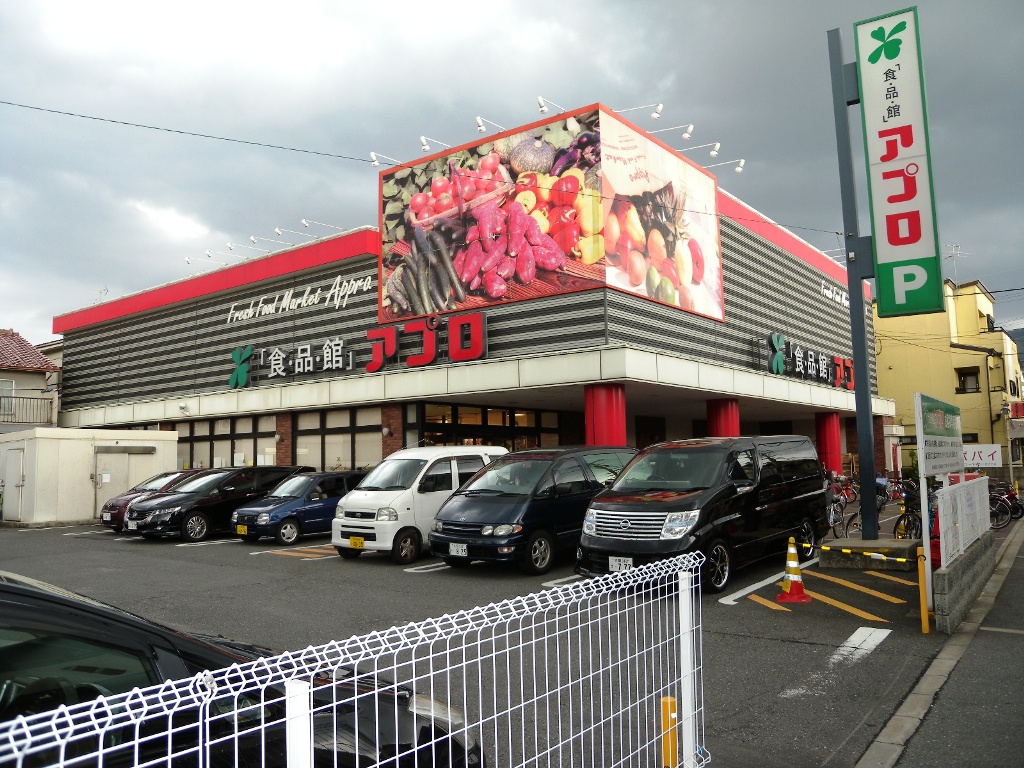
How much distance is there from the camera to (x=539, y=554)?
11703 mm

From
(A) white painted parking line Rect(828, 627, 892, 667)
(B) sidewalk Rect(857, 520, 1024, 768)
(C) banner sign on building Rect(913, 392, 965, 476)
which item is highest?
(C) banner sign on building Rect(913, 392, 965, 476)

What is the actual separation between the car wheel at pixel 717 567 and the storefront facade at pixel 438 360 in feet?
33.2

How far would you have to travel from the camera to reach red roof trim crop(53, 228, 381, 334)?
25828mm

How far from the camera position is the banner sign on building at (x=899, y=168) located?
10.9 metres

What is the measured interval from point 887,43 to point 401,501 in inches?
403

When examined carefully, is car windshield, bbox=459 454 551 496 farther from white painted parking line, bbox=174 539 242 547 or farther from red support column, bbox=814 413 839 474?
red support column, bbox=814 413 839 474

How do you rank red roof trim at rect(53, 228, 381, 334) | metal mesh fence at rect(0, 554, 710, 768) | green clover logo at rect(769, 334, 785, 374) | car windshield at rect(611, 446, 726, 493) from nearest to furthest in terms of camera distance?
metal mesh fence at rect(0, 554, 710, 768), car windshield at rect(611, 446, 726, 493), red roof trim at rect(53, 228, 381, 334), green clover logo at rect(769, 334, 785, 374)

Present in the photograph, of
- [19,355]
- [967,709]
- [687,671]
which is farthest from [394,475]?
[19,355]

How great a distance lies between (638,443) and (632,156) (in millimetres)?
13504

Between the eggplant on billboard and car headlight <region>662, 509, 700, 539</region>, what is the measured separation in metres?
11.5

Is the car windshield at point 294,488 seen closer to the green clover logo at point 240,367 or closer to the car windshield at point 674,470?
the car windshield at point 674,470

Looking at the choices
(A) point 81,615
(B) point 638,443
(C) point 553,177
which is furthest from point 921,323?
(A) point 81,615

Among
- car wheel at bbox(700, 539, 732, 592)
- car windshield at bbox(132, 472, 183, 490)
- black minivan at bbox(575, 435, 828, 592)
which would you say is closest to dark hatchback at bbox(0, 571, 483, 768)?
black minivan at bbox(575, 435, 828, 592)

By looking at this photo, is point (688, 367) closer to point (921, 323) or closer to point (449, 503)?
point (449, 503)
